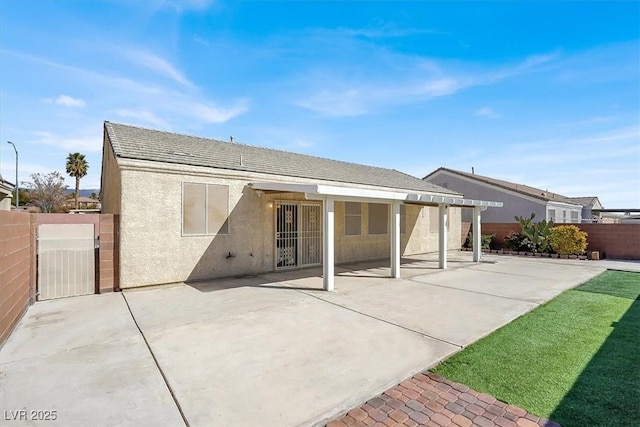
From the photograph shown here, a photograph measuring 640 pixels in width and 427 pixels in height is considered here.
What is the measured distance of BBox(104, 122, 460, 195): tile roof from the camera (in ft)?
30.9

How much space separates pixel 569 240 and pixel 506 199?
26.2 ft

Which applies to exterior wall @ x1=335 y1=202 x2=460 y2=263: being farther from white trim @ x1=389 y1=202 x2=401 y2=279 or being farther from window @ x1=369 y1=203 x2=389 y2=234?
white trim @ x1=389 y1=202 x2=401 y2=279

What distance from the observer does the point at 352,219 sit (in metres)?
14.0

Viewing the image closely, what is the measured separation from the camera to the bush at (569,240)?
1623 cm

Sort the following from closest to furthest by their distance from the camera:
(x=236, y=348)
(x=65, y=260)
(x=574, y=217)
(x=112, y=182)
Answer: (x=236, y=348), (x=65, y=260), (x=112, y=182), (x=574, y=217)

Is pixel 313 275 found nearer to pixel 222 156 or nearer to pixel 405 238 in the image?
pixel 222 156

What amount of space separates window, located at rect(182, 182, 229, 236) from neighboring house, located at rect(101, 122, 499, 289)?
3 cm

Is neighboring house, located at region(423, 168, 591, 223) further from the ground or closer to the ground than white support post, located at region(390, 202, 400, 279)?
further from the ground

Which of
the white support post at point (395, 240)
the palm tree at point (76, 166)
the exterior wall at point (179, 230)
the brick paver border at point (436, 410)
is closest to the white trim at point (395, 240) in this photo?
the white support post at point (395, 240)

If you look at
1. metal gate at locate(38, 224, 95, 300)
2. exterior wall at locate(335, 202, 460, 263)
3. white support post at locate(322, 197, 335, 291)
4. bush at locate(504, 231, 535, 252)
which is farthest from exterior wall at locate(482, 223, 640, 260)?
metal gate at locate(38, 224, 95, 300)

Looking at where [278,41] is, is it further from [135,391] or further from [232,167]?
[135,391]

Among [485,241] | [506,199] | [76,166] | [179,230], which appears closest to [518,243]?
[485,241]

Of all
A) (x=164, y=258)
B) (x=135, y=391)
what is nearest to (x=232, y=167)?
(x=164, y=258)

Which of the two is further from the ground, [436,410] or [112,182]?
[112,182]
